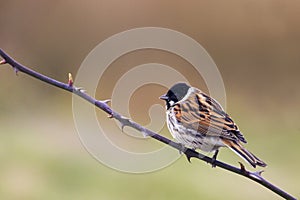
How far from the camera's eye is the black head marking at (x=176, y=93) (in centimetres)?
320

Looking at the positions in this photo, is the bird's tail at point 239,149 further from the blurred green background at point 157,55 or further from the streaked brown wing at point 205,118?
the blurred green background at point 157,55

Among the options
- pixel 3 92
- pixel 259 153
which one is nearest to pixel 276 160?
pixel 259 153

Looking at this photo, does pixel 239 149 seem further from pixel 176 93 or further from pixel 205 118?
pixel 176 93

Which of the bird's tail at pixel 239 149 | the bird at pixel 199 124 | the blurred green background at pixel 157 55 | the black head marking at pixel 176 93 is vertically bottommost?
the bird's tail at pixel 239 149

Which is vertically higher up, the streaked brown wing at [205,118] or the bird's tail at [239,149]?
the streaked brown wing at [205,118]

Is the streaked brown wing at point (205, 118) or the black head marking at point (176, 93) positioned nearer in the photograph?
the streaked brown wing at point (205, 118)

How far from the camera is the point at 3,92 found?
8445 millimetres

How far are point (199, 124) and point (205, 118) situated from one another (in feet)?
0.16

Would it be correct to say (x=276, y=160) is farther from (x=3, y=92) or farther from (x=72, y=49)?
(x=3, y=92)

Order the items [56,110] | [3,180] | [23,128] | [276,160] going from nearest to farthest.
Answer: [3,180]
[276,160]
[23,128]
[56,110]

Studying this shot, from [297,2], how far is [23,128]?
340cm

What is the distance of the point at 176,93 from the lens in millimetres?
3205

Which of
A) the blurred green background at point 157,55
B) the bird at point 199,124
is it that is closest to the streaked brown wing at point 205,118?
the bird at point 199,124

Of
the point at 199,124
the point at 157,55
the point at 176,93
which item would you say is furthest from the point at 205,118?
the point at 157,55
